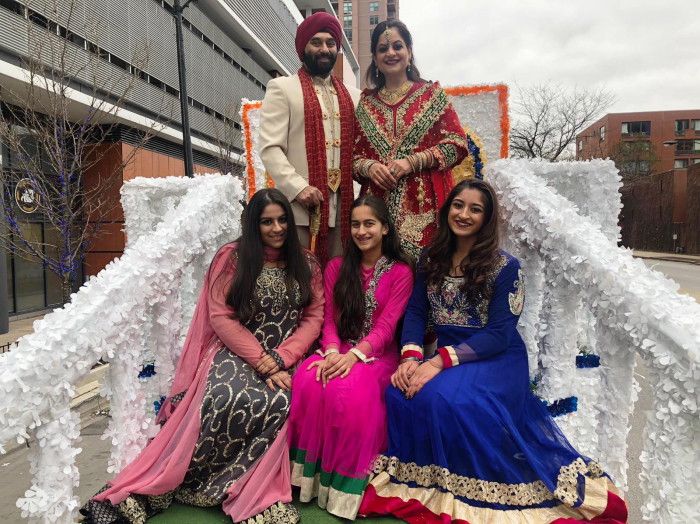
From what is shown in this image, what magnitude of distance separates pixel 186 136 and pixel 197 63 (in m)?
7.77

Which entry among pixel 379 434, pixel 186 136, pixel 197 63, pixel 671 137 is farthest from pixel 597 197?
pixel 671 137

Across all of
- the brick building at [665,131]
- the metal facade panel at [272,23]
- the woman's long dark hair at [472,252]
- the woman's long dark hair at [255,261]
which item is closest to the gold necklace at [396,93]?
the woman's long dark hair at [472,252]

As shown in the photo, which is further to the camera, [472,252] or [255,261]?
[255,261]

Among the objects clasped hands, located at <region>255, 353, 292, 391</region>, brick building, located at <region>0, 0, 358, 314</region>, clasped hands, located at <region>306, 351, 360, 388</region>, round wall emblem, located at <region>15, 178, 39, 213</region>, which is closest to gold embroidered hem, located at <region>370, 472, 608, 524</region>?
clasped hands, located at <region>306, 351, 360, 388</region>

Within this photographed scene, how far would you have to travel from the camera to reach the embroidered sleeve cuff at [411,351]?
2213mm

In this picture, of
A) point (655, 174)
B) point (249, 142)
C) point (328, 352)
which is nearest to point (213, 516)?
point (328, 352)

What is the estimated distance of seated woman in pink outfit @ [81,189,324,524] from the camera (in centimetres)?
184

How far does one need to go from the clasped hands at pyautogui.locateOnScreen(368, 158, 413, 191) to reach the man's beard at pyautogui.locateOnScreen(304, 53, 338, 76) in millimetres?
697

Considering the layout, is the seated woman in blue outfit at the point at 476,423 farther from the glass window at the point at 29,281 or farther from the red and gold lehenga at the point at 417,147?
the glass window at the point at 29,281

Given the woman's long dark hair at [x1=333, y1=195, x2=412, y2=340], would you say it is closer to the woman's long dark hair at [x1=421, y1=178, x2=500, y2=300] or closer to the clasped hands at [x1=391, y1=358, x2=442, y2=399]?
the woman's long dark hair at [x1=421, y1=178, x2=500, y2=300]

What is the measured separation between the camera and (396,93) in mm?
2820

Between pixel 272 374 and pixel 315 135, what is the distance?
4.66 feet

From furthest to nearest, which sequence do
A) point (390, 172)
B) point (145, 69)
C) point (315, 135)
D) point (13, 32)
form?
point (145, 69)
point (13, 32)
point (315, 135)
point (390, 172)

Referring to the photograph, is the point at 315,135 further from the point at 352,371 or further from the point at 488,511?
the point at 488,511
